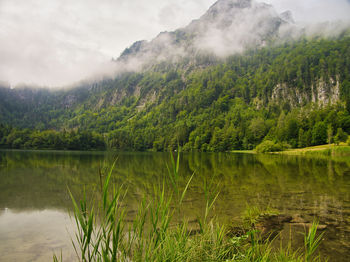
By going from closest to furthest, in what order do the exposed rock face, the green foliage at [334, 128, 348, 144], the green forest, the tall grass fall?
the tall grass < the green foliage at [334, 128, 348, 144] < the green forest < the exposed rock face

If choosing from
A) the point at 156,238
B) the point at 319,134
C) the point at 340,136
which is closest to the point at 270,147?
the point at 319,134

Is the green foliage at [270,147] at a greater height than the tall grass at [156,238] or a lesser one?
lesser

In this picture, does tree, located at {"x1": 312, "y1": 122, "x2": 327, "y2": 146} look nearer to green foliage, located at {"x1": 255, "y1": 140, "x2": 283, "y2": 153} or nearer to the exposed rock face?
green foliage, located at {"x1": 255, "y1": 140, "x2": 283, "y2": 153}

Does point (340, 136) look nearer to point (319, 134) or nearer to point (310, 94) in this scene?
point (319, 134)

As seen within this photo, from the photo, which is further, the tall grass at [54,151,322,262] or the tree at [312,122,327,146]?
the tree at [312,122,327,146]

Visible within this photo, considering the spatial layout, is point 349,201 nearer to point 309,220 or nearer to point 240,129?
point 309,220

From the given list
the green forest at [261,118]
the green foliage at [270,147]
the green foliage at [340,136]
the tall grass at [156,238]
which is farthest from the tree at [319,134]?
the tall grass at [156,238]

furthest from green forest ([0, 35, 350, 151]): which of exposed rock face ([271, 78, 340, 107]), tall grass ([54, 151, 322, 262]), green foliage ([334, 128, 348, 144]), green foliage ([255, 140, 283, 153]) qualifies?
tall grass ([54, 151, 322, 262])

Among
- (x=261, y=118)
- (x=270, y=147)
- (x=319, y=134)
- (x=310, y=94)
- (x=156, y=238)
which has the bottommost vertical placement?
(x=270, y=147)

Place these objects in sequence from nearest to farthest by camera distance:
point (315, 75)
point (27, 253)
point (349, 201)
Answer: point (27, 253), point (349, 201), point (315, 75)

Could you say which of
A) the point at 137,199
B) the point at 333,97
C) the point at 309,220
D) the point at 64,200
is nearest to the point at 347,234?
the point at 309,220

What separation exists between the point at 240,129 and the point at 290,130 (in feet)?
105

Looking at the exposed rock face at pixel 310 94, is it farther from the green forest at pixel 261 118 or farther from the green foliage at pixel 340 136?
the green foliage at pixel 340 136

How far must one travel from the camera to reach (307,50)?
19912 centimetres
